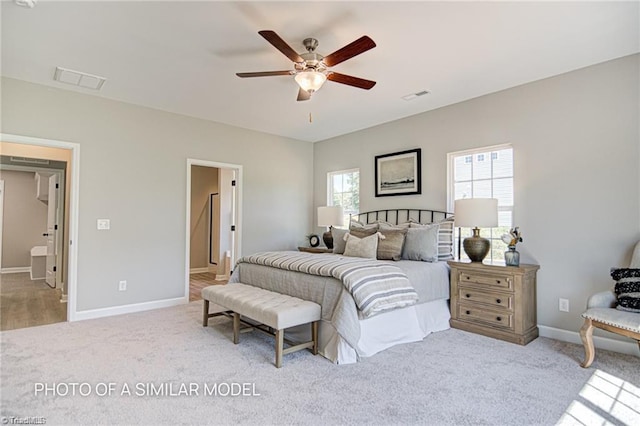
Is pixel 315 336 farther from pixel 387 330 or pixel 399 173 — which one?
pixel 399 173

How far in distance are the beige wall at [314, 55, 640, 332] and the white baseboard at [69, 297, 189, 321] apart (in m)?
4.45

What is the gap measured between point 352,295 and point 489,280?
5.33 feet

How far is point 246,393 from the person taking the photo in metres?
2.31

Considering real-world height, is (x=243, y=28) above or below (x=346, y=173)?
above

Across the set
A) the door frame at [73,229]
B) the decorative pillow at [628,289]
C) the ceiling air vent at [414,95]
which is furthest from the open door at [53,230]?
the decorative pillow at [628,289]

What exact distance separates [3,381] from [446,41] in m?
4.31

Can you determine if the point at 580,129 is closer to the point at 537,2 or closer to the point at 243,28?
the point at 537,2

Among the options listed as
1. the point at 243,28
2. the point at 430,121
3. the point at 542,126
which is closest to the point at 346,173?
the point at 430,121

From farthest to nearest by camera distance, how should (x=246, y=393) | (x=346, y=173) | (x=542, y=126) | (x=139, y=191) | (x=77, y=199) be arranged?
(x=346, y=173) < (x=139, y=191) < (x=77, y=199) < (x=542, y=126) < (x=246, y=393)

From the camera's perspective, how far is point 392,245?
13.7 ft

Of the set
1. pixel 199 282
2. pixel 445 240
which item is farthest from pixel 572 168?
pixel 199 282

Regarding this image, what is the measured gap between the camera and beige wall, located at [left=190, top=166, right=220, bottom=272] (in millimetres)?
7879

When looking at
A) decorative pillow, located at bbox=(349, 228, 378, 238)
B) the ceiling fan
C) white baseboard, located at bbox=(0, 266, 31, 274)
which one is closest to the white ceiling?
the ceiling fan

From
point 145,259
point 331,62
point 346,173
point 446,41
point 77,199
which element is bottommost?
point 145,259
